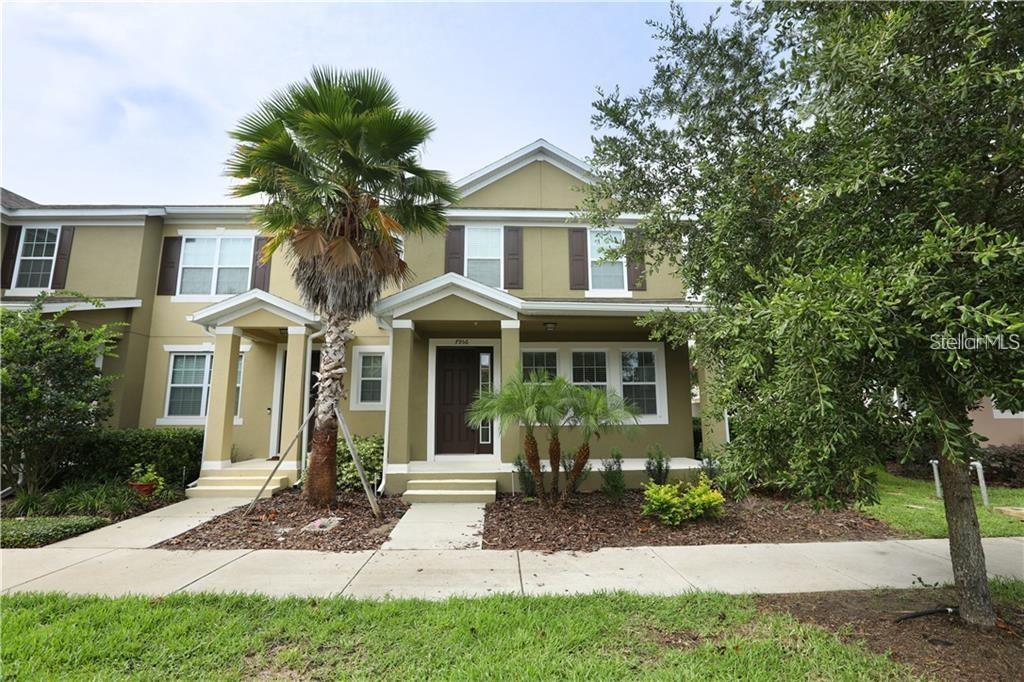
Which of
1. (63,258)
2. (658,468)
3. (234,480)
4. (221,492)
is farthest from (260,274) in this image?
(658,468)

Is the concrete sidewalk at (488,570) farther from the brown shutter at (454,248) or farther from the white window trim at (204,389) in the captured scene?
the brown shutter at (454,248)

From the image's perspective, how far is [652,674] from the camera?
10.00 ft

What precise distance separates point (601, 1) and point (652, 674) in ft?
24.3

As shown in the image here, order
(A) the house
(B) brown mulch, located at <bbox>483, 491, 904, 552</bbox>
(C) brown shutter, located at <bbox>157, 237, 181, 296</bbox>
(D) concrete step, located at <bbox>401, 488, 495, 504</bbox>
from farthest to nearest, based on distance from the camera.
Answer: (C) brown shutter, located at <bbox>157, 237, 181, 296</bbox>
(A) the house
(D) concrete step, located at <bbox>401, 488, 495, 504</bbox>
(B) brown mulch, located at <bbox>483, 491, 904, 552</bbox>

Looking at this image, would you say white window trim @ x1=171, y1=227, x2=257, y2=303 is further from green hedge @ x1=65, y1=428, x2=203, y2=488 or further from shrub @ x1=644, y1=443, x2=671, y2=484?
shrub @ x1=644, y1=443, x2=671, y2=484

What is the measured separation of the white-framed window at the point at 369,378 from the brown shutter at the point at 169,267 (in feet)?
16.3

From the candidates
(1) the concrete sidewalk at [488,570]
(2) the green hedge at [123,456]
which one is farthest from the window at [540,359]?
(2) the green hedge at [123,456]

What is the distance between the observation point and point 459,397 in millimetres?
10797

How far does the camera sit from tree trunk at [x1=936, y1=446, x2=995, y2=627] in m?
3.68

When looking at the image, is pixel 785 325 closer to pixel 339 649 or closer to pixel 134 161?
pixel 339 649

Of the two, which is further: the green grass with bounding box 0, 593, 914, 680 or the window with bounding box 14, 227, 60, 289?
the window with bounding box 14, 227, 60, 289

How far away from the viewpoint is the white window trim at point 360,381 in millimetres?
11086

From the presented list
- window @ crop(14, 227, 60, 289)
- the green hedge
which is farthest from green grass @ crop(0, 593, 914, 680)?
window @ crop(14, 227, 60, 289)

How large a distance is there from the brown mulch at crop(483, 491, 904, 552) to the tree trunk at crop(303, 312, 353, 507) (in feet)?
8.89
